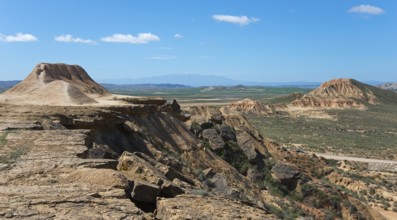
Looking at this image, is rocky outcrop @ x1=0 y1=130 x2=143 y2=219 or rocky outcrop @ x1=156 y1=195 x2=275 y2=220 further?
rocky outcrop @ x1=156 y1=195 x2=275 y2=220

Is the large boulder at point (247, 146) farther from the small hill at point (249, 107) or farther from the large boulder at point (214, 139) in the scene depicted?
the small hill at point (249, 107)

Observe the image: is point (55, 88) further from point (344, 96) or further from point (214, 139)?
point (344, 96)

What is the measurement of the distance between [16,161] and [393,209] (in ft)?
82.7

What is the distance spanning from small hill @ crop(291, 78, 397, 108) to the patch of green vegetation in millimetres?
117183

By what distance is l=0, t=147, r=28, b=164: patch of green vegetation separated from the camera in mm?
10570

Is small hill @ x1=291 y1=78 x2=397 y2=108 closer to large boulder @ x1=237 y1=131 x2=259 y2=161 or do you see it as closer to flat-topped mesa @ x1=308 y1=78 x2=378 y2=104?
flat-topped mesa @ x1=308 y1=78 x2=378 y2=104

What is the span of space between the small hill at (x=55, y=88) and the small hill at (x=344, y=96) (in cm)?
9118

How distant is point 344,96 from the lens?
135 m

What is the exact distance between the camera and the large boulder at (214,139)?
84.6 ft

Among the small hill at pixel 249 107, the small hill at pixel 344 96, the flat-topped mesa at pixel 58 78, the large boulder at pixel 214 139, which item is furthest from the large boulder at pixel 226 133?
the small hill at pixel 344 96

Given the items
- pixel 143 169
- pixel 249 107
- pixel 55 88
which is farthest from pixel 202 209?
pixel 249 107

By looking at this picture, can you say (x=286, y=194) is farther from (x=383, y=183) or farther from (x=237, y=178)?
(x=383, y=183)

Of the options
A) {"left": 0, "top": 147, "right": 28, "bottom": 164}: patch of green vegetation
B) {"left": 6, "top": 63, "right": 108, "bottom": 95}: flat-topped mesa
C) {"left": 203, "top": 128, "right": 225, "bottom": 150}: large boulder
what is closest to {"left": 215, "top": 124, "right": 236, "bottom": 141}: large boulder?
{"left": 203, "top": 128, "right": 225, "bottom": 150}: large boulder

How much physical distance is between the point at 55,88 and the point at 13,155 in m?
20.7
